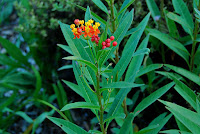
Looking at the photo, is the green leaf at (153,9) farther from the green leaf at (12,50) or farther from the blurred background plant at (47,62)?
the green leaf at (12,50)

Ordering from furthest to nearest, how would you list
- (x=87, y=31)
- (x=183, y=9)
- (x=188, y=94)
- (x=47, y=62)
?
(x=47, y=62) < (x=183, y=9) < (x=188, y=94) < (x=87, y=31)

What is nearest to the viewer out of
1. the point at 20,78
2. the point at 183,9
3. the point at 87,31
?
the point at 87,31

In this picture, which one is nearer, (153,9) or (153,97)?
(153,97)

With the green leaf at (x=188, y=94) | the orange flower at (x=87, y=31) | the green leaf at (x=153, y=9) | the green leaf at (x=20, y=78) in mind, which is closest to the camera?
the orange flower at (x=87, y=31)

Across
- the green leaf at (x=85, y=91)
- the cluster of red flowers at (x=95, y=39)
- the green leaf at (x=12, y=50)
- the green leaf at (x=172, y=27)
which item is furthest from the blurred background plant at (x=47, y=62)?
the cluster of red flowers at (x=95, y=39)

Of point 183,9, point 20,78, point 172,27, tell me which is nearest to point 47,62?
point 20,78

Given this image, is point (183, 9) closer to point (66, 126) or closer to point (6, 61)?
point (66, 126)

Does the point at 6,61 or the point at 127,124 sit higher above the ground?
the point at 127,124

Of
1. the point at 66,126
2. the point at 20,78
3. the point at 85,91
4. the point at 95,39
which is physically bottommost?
the point at 20,78

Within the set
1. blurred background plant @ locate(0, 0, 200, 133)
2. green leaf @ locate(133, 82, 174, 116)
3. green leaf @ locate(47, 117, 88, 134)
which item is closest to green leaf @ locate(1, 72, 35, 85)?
blurred background plant @ locate(0, 0, 200, 133)

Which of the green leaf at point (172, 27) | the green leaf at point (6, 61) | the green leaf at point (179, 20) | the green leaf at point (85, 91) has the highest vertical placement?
the green leaf at point (179, 20)

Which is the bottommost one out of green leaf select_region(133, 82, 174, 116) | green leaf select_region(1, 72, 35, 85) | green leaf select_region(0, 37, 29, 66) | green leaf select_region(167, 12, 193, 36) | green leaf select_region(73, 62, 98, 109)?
green leaf select_region(1, 72, 35, 85)

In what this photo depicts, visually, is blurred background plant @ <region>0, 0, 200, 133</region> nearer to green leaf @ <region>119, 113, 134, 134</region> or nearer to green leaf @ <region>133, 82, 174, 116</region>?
green leaf @ <region>133, 82, 174, 116</region>

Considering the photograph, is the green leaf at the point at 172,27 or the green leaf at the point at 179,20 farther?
the green leaf at the point at 172,27
